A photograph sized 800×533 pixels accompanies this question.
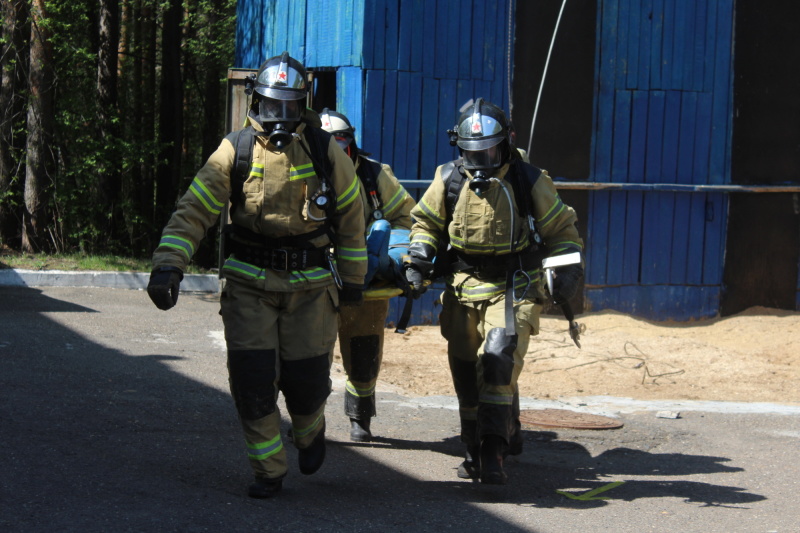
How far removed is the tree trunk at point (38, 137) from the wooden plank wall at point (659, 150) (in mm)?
7632

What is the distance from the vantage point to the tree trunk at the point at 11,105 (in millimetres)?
14008

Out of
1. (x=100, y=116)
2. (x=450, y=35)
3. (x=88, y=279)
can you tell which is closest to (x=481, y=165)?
(x=450, y=35)

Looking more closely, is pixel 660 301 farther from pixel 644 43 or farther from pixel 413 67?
pixel 413 67

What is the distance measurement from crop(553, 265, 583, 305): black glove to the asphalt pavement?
1.01 meters

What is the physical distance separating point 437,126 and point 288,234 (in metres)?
5.72

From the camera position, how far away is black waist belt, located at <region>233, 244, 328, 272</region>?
478cm

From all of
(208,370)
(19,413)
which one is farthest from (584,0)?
(19,413)

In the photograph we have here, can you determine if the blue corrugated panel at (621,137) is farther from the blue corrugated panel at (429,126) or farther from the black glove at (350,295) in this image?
the black glove at (350,295)

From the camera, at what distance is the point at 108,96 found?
606 inches

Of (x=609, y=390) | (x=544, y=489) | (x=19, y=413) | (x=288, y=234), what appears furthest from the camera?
(x=609, y=390)

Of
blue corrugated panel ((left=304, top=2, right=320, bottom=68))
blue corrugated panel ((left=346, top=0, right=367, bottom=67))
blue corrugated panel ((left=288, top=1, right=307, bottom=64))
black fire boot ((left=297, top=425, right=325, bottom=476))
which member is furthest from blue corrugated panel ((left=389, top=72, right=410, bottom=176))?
black fire boot ((left=297, top=425, right=325, bottom=476))

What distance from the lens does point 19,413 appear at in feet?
19.3

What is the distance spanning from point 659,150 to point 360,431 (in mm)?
6164

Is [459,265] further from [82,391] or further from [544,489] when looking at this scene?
[82,391]
